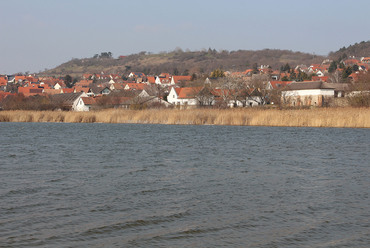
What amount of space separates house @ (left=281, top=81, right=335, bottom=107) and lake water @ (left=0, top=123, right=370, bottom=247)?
168ft

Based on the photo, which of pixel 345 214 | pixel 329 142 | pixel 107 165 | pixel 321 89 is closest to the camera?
pixel 345 214

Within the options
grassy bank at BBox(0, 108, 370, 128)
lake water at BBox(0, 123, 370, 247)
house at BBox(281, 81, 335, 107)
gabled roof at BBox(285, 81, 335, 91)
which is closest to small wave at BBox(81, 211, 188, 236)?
lake water at BBox(0, 123, 370, 247)

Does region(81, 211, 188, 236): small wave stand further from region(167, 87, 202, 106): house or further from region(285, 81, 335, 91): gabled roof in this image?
region(167, 87, 202, 106): house

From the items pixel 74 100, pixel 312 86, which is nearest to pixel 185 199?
pixel 312 86

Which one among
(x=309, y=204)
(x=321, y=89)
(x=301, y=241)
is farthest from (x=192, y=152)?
(x=321, y=89)

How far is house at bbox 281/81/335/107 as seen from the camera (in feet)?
236

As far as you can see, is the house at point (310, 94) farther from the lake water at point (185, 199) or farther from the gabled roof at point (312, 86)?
the lake water at point (185, 199)

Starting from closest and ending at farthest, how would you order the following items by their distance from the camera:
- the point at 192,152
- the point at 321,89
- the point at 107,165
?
the point at 107,165 → the point at 192,152 → the point at 321,89

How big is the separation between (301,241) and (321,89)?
67.8 m

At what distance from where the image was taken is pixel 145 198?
11.9 metres

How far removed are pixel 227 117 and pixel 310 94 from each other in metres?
35.4

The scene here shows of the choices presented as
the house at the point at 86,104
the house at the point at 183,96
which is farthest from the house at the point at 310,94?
the house at the point at 86,104

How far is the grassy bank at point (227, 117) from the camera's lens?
36.4 metres

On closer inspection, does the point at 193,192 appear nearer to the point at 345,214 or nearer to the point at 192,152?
the point at 345,214
